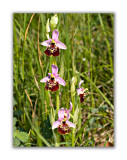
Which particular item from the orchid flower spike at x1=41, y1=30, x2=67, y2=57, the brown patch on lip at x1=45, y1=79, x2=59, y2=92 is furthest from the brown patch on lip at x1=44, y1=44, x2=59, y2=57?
the brown patch on lip at x1=45, y1=79, x2=59, y2=92

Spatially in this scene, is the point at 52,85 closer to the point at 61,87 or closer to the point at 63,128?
the point at 61,87

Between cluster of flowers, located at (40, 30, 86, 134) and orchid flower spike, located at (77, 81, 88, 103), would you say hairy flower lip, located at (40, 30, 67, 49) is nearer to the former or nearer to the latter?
cluster of flowers, located at (40, 30, 86, 134)

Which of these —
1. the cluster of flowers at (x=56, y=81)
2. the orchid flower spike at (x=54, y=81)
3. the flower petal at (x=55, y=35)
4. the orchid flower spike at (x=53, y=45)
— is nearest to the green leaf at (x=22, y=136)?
the cluster of flowers at (x=56, y=81)

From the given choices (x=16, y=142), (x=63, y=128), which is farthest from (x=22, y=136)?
(x=63, y=128)

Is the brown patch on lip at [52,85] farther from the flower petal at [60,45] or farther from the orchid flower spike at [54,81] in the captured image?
the flower petal at [60,45]

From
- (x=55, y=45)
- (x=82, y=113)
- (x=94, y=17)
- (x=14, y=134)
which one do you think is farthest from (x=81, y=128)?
(x=94, y=17)
